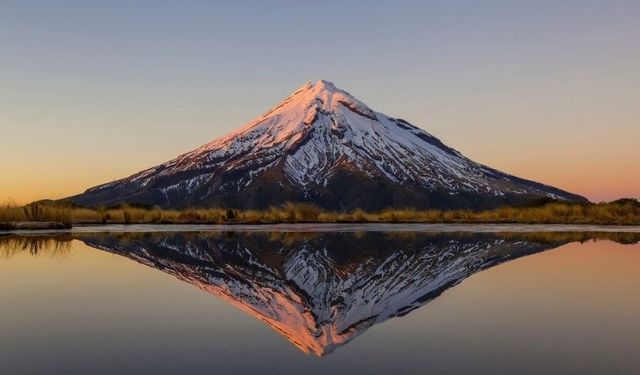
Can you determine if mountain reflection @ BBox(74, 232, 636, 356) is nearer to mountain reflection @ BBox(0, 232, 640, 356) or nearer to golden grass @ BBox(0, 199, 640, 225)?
mountain reflection @ BBox(0, 232, 640, 356)

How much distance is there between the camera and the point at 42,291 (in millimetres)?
9008

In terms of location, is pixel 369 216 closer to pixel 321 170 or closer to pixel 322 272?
pixel 322 272

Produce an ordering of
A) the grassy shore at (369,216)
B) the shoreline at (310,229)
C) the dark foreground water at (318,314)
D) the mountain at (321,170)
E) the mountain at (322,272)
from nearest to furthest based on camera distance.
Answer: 1. the dark foreground water at (318,314)
2. the mountain at (322,272)
3. the shoreline at (310,229)
4. the grassy shore at (369,216)
5. the mountain at (321,170)

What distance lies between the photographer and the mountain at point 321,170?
14688cm

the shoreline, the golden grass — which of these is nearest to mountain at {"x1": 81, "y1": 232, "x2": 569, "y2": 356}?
the shoreline

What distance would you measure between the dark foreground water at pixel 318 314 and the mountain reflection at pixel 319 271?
0.04m

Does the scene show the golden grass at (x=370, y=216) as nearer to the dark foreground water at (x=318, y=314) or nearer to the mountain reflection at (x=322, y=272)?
the mountain reflection at (x=322, y=272)

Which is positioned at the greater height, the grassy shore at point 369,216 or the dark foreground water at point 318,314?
the grassy shore at point 369,216

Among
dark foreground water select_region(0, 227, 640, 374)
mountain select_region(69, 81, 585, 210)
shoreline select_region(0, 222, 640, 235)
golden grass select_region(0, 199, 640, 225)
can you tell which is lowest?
dark foreground water select_region(0, 227, 640, 374)

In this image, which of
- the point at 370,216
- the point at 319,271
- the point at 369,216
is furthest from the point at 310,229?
the point at 319,271

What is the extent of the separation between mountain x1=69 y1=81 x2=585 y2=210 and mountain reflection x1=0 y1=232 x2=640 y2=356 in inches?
4690

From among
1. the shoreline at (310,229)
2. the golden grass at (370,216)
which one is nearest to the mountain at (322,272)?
the shoreline at (310,229)

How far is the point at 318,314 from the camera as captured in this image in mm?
7449

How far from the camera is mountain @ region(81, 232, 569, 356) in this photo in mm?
7148
